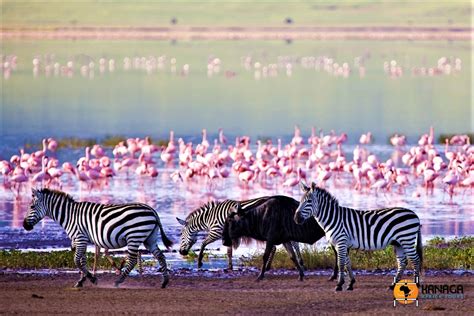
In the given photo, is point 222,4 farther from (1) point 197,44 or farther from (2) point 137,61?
(2) point 137,61

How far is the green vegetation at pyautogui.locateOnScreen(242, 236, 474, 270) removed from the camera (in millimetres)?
13039

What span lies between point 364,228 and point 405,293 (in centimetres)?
96

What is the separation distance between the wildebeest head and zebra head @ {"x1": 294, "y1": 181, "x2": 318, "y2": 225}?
0.96m

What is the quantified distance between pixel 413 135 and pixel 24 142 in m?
10.1

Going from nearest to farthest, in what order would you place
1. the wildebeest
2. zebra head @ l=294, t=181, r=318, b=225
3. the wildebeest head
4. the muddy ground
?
the muddy ground < zebra head @ l=294, t=181, r=318, b=225 < the wildebeest < the wildebeest head

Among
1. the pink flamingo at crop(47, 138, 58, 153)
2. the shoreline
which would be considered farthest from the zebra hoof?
the shoreline

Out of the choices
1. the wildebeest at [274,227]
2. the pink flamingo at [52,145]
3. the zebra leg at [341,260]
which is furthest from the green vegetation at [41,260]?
Answer: the pink flamingo at [52,145]

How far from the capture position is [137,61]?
70.7 meters

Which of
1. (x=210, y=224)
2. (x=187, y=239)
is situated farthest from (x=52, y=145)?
(x=210, y=224)

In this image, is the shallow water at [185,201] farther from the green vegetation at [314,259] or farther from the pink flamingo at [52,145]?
the pink flamingo at [52,145]

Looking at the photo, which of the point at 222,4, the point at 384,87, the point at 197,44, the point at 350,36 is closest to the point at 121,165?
the point at 384,87

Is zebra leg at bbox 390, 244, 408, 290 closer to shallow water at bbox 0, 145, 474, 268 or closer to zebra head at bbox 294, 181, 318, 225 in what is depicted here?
zebra head at bbox 294, 181, 318, 225

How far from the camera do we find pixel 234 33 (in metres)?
107

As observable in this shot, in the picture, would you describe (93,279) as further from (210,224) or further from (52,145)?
(52,145)
